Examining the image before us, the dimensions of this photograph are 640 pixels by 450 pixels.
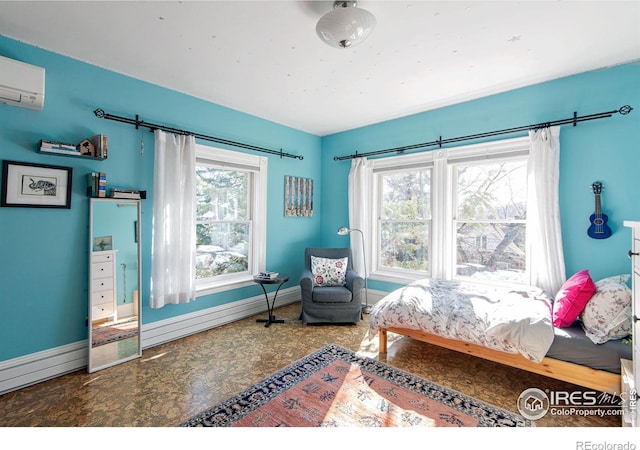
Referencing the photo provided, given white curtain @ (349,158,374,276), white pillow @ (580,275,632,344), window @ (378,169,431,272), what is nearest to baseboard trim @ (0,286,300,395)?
white curtain @ (349,158,374,276)

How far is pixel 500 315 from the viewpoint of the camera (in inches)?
89.8

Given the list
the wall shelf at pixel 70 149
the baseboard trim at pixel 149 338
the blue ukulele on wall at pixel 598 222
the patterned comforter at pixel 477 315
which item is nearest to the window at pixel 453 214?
the patterned comforter at pixel 477 315

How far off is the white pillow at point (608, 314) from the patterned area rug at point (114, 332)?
146 inches

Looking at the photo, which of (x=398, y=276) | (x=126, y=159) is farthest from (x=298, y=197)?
(x=126, y=159)

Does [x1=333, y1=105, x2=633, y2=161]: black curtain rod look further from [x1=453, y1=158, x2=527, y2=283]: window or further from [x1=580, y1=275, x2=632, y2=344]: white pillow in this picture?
[x1=580, y1=275, x2=632, y2=344]: white pillow

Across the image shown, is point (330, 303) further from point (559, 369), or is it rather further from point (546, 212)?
point (546, 212)

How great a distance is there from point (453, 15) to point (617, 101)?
1.87 m

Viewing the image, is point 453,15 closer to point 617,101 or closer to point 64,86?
point 617,101

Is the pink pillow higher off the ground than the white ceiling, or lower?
lower

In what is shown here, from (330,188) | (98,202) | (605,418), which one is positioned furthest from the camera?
(330,188)

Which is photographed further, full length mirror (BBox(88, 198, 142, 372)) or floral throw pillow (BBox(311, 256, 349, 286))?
floral throw pillow (BBox(311, 256, 349, 286))

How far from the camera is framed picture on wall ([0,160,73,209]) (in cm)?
223

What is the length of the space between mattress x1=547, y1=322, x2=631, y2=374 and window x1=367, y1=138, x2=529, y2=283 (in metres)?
1.15

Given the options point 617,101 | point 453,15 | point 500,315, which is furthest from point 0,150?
point 617,101
